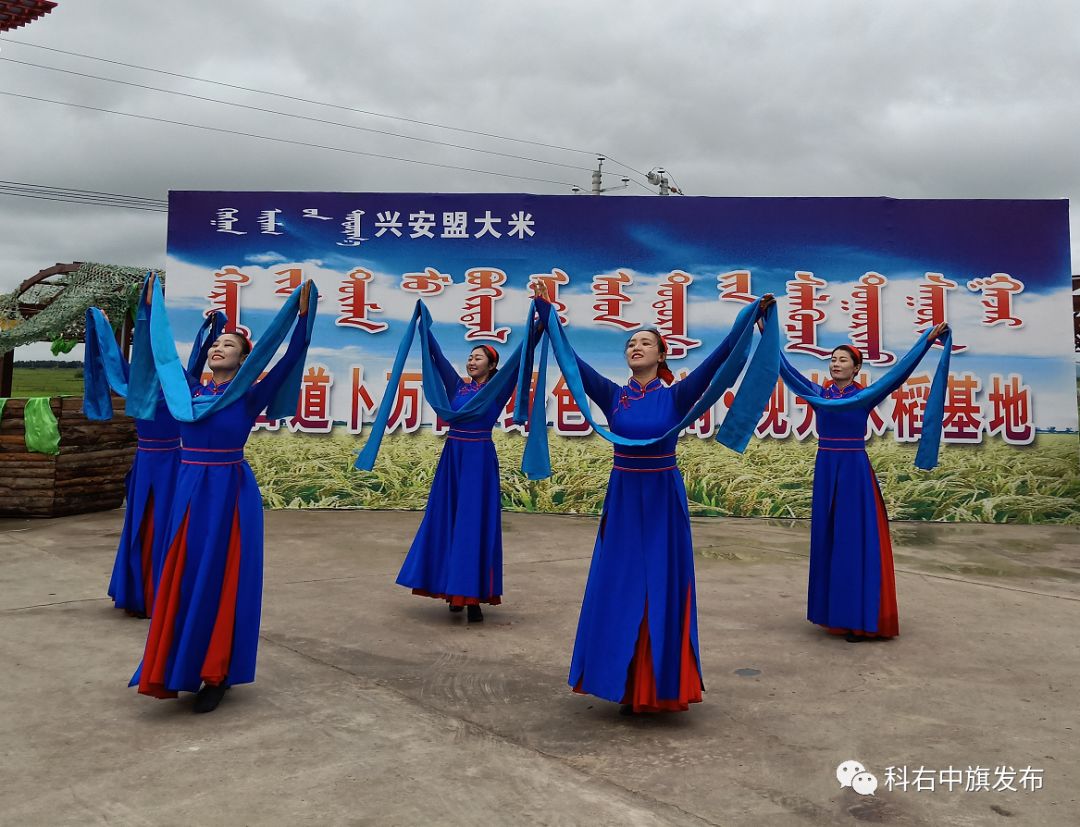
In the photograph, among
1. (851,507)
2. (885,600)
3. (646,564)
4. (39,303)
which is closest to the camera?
(646,564)

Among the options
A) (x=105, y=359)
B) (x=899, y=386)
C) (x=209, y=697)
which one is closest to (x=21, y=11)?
(x=105, y=359)

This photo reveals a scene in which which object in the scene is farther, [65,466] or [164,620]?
[65,466]

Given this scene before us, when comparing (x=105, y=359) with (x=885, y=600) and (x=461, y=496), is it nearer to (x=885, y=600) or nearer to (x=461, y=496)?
(x=461, y=496)

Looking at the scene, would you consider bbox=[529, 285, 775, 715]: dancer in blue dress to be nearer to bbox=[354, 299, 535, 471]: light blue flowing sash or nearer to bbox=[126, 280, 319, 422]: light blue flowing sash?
bbox=[354, 299, 535, 471]: light blue flowing sash

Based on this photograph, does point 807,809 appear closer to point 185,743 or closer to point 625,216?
point 185,743

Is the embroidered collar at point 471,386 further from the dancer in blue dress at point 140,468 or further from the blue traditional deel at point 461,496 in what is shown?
the dancer in blue dress at point 140,468

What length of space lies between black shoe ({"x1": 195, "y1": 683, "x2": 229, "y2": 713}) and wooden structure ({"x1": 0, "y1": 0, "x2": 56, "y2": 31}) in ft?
20.7

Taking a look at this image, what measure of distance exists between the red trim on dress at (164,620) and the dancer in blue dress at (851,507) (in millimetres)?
3067

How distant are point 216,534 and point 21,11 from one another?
6096 mm

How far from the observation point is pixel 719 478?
8750 millimetres

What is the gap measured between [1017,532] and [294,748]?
739cm

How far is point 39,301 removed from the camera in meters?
9.90

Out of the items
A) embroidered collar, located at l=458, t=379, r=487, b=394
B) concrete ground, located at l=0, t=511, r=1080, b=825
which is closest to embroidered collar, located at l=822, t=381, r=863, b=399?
concrete ground, located at l=0, t=511, r=1080, b=825

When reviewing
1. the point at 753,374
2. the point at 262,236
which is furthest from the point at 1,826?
the point at 262,236
